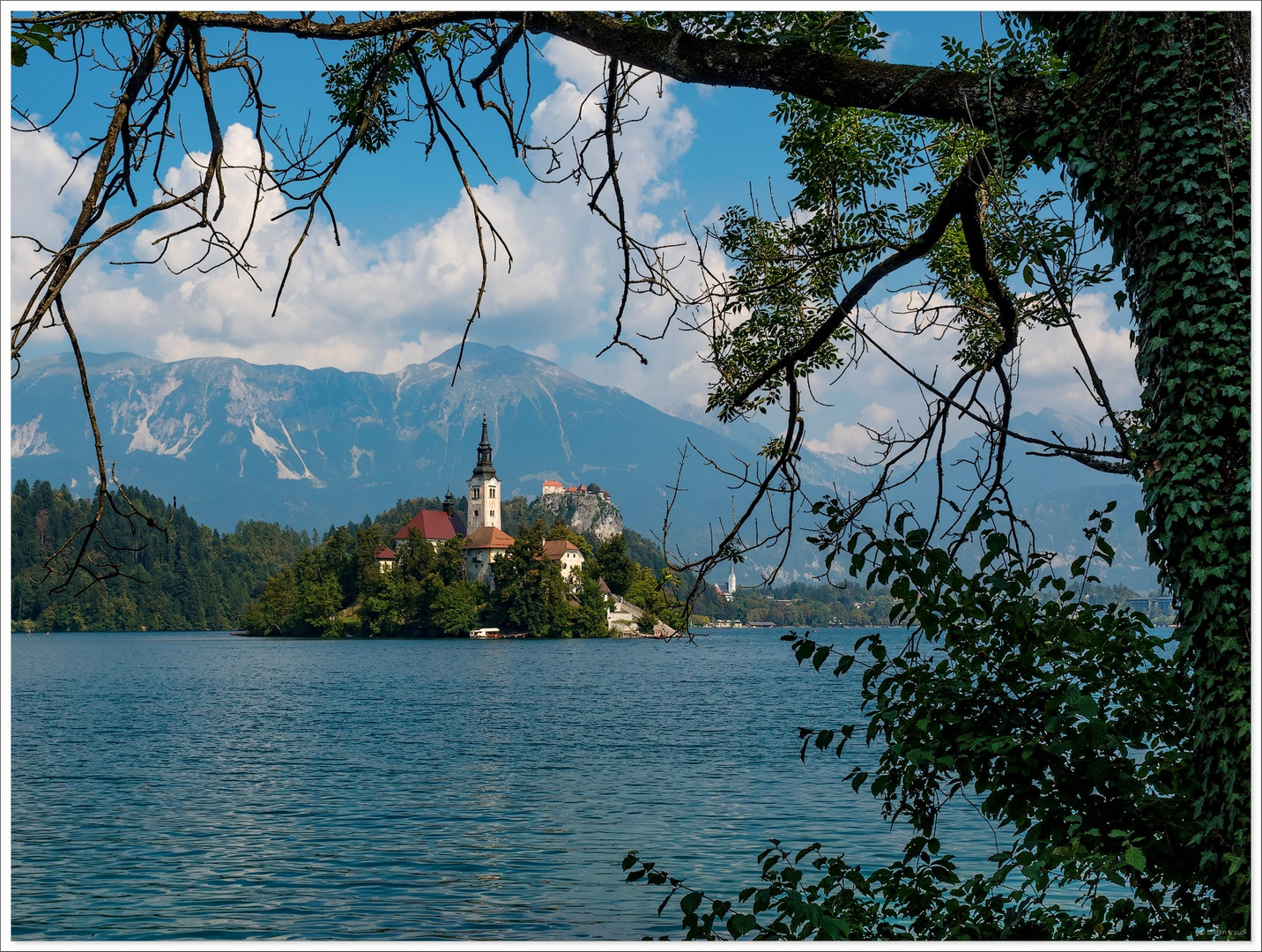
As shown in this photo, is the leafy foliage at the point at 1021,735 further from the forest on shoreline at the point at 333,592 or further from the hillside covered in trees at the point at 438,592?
the hillside covered in trees at the point at 438,592

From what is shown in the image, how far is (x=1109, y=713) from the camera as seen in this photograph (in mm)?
5371

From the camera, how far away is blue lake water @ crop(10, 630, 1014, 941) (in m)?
15.3

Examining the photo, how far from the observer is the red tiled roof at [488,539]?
122m

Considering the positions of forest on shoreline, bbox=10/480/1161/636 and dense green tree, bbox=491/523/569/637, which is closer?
dense green tree, bbox=491/523/569/637

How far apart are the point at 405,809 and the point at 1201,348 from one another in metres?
21.9

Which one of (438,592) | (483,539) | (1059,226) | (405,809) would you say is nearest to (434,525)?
(483,539)

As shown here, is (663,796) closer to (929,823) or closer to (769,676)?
(929,823)

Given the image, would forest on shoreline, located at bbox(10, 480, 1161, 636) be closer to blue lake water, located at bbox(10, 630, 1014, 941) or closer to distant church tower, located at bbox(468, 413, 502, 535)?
distant church tower, located at bbox(468, 413, 502, 535)

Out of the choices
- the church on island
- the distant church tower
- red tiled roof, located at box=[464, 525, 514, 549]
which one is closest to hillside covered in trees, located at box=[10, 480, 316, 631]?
the church on island

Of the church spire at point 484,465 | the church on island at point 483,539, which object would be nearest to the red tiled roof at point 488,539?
the church on island at point 483,539

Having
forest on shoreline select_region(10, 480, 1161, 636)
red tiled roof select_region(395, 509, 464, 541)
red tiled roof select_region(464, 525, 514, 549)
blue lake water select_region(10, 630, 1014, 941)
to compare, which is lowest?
blue lake water select_region(10, 630, 1014, 941)

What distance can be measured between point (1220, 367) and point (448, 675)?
219 feet

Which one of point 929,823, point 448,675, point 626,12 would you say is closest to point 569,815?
point 929,823

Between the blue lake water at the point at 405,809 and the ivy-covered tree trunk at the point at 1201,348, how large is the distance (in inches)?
423
